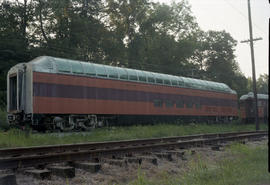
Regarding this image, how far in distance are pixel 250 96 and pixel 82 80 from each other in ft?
67.7

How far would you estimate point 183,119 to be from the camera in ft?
81.5

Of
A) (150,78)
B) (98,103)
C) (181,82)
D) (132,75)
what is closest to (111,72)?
(132,75)

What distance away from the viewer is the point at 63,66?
53.8 ft

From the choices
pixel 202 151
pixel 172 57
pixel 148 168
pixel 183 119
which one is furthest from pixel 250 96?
pixel 148 168

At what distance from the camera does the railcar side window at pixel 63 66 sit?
16.2 meters

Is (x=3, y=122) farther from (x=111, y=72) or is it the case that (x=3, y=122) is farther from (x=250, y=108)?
(x=250, y=108)

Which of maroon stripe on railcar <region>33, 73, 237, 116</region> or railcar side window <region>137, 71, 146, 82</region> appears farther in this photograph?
railcar side window <region>137, 71, 146, 82</region>

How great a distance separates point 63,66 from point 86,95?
6.67 ft

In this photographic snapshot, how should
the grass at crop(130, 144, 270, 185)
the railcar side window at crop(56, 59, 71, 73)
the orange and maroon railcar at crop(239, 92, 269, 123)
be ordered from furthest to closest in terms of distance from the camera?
the orange and maroon railcar at crop(239, 92, 269, 123) → the railcar side window at crop(56, 59, 71, 73) → the grass at crop(130, 144, 270, 185)

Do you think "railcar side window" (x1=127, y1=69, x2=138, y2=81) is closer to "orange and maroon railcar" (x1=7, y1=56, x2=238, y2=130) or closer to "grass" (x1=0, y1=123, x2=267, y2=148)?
"orange and maroon railcar" (x1=7, y1=56, x2=238, y2=130)

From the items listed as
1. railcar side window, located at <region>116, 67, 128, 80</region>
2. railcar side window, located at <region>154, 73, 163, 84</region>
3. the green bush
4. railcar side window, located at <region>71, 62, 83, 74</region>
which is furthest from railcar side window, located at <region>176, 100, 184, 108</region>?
the green bush

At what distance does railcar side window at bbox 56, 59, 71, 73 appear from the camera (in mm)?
16203

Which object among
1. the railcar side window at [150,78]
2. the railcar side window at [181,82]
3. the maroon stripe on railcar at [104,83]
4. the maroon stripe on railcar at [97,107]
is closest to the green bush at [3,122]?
the maroon stripe on railcar at [97,107]

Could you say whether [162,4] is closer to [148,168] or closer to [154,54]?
[154,54]
